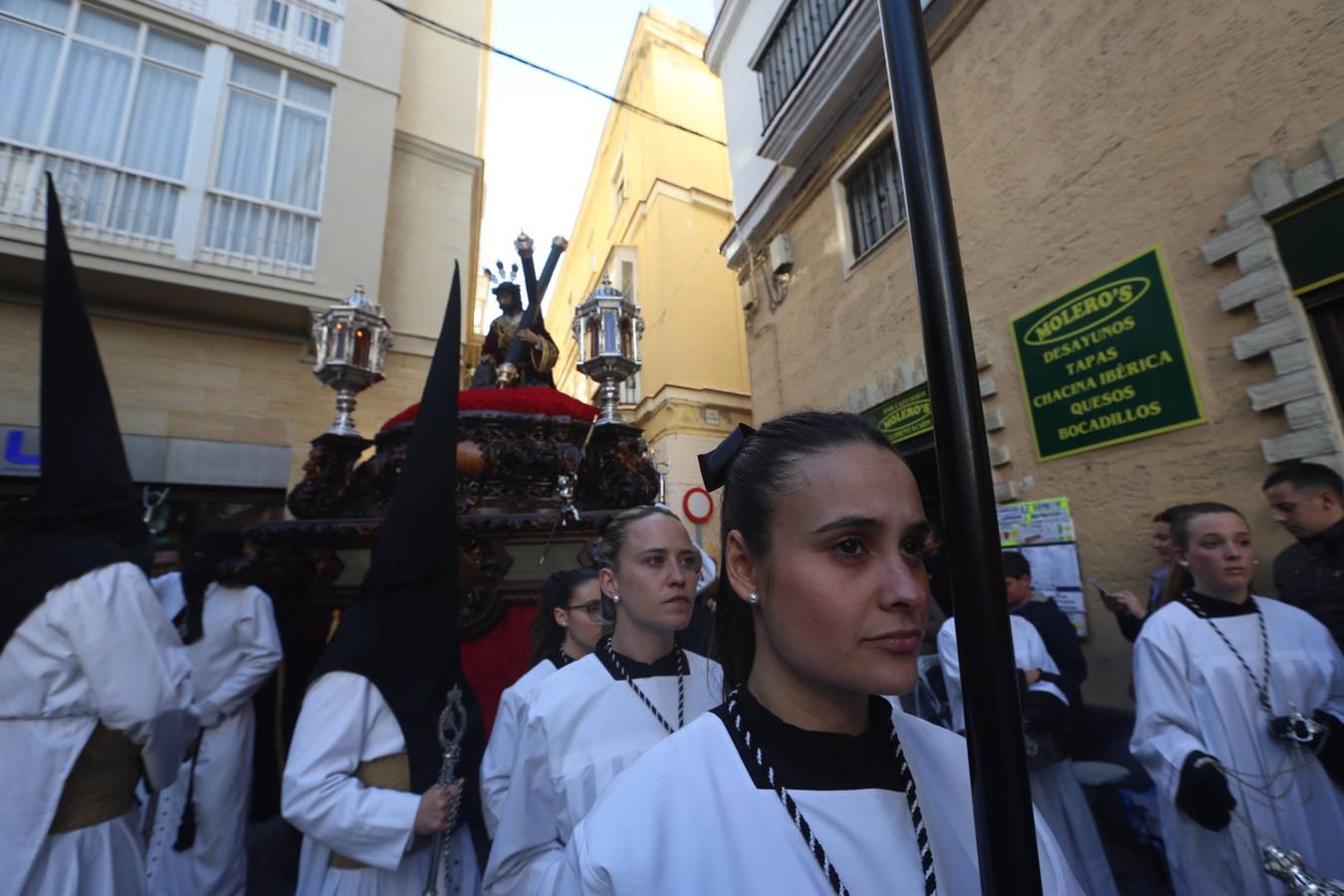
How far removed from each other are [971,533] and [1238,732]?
2815mm

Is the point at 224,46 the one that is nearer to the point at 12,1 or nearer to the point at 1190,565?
the point at 12,1

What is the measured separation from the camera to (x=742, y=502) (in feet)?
3.97

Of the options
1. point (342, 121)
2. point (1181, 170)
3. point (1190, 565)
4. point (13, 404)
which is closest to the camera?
point (1190, 565)

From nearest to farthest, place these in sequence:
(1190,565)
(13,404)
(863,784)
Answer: (863,784), (1190,565), (13,404)

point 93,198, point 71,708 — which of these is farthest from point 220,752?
point 93,198

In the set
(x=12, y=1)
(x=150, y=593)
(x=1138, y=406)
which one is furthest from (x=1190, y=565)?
(x=12, y=1)

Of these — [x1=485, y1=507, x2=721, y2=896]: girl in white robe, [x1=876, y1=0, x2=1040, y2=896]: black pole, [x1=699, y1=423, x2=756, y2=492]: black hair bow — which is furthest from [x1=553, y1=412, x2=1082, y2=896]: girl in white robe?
[x1=485, y1=507, x2=721, y2=896]: girl in white robe

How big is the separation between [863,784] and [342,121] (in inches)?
453

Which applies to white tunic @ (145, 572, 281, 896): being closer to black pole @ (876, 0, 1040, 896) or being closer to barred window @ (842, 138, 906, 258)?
black pole @ (876, 0, 1040, 896)

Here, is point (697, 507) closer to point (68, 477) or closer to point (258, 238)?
point (258, 238)

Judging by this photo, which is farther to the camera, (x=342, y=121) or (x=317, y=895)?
(x=342, y=121)

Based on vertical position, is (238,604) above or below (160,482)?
below

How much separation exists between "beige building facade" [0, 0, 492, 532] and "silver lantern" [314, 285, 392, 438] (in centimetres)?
473

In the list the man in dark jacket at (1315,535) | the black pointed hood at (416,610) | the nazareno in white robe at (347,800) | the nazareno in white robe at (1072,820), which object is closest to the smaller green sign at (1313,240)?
the man in dark jacket at (1315,535)
